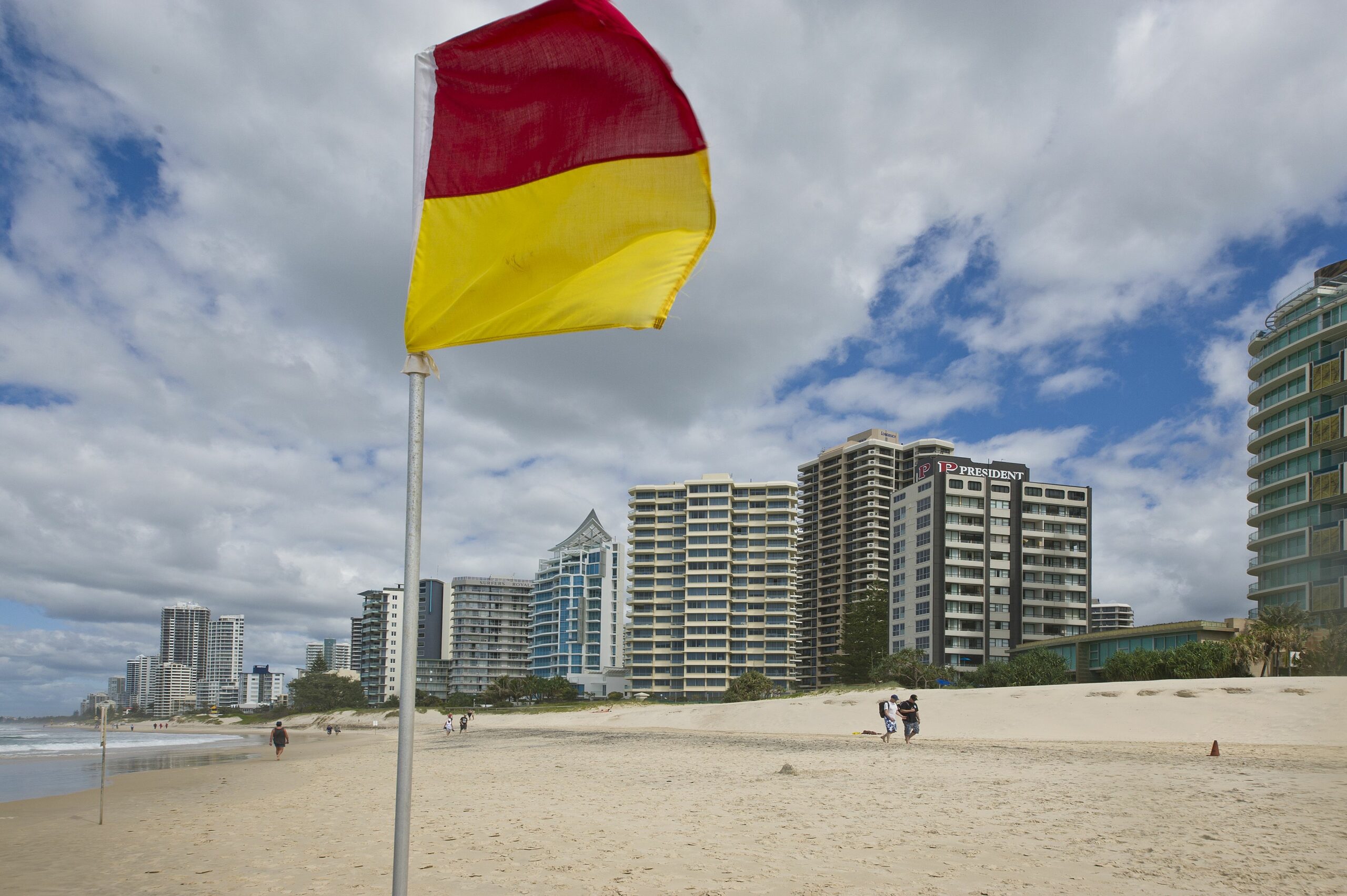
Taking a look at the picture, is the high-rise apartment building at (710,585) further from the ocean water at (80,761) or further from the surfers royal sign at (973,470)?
the ocean water at (80,761)

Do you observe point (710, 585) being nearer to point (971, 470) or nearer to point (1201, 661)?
point (971, 470)

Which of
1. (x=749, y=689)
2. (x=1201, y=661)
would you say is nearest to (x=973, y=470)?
(x=749, y=689)

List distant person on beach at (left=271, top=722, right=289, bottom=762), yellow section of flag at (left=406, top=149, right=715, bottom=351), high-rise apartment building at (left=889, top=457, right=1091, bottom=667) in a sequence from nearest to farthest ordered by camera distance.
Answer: yellow section of flag at (left=406, top=149, right=715, bottom=351) < distant person on beach at (left=271, top=722, right=289, bottom=762) < high-rise apartment building at (left=889, top=457, right=1091, bottom=667)

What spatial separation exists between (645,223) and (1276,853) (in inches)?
479

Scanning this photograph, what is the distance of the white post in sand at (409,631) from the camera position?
14.4 ft

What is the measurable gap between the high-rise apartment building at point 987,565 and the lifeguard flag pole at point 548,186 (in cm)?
9877

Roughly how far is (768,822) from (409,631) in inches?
491

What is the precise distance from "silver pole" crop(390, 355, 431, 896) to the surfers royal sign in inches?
4129

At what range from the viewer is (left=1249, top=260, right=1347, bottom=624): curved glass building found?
68125mm

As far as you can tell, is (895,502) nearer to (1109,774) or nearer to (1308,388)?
(1308,388)

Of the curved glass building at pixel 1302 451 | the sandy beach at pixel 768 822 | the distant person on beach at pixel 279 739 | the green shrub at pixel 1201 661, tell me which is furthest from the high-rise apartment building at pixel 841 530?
the sandy beach at pixel 768 822

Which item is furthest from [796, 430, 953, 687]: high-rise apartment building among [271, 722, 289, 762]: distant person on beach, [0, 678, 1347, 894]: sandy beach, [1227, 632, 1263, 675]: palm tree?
[0, 678, 1347, 894]: sandy beach

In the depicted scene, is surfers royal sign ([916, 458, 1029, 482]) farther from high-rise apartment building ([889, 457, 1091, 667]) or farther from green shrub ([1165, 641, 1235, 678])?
green shrub ([1165, 641, 1235, 678])

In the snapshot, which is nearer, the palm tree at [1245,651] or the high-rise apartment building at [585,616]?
→ the palm tree at [1245,651]
